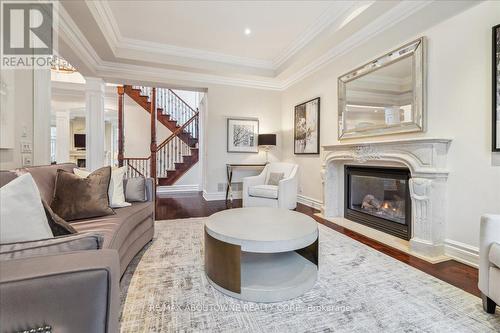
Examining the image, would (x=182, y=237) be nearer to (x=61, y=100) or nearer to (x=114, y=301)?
(x=114, y=301)

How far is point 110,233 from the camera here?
5.32ft

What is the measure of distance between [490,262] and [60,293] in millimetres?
2199

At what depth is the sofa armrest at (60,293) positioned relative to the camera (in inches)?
26.8

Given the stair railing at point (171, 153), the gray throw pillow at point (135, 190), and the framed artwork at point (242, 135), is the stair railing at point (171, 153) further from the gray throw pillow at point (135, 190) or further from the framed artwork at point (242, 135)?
the gray throw pillow at point (135, 190)

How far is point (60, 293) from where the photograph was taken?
72 cm

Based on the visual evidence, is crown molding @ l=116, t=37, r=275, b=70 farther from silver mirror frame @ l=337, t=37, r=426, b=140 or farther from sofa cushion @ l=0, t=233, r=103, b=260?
sofa cushion @ l=0, t=233, r=103, b=260

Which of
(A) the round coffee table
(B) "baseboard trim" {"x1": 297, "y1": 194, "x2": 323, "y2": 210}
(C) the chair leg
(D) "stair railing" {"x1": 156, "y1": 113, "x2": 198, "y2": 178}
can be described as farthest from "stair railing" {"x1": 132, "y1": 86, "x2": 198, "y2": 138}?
(C) the chair leg

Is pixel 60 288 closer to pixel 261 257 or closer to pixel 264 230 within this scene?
pixel 264 230

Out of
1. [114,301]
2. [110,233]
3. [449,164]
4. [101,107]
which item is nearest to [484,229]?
[449,164]

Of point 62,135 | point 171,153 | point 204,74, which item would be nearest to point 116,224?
point 204,74

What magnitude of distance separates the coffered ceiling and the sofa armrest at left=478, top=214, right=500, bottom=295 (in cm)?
209

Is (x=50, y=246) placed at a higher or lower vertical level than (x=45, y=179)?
lower

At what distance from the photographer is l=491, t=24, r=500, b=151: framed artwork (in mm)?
2002

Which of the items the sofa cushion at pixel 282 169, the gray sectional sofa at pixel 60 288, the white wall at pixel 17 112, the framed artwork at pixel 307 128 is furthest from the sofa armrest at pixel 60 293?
the framed artwork at pixel 307 128
